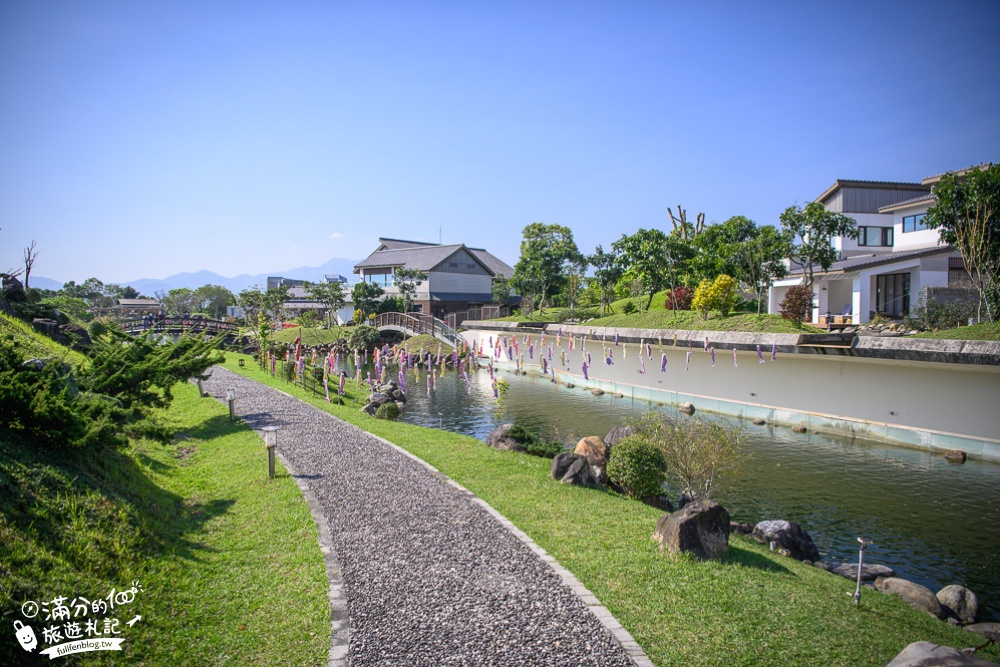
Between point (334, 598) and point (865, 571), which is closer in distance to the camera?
point (334, 598)

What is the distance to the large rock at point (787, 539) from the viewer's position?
10.3 m

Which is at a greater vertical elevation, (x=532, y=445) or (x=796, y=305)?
(x=796, y=305)

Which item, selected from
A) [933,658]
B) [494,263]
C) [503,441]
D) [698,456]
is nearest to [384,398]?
[503,441]

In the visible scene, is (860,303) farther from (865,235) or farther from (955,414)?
(865,235)

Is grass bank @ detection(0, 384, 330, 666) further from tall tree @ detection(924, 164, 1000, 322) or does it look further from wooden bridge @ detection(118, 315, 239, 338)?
wooden bridge @ detection(118, 315, 239, 338)

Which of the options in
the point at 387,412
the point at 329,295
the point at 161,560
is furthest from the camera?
the point at 329,295

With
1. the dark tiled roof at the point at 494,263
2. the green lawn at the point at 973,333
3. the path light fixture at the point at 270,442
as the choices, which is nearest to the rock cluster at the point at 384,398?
the path light fixture at the point at 270,442

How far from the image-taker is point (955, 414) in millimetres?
16531

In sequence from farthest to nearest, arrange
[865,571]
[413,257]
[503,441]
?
[413,257], [503,441], [865,571]

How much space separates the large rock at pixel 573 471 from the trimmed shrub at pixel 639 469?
1.72 feet

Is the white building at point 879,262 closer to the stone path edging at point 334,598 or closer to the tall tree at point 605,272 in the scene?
the tall tree at point 605,272

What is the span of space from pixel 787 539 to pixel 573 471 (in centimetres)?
409

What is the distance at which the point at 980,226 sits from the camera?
18156 millimetres

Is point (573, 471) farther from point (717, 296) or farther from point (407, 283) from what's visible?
point (407, 283)
